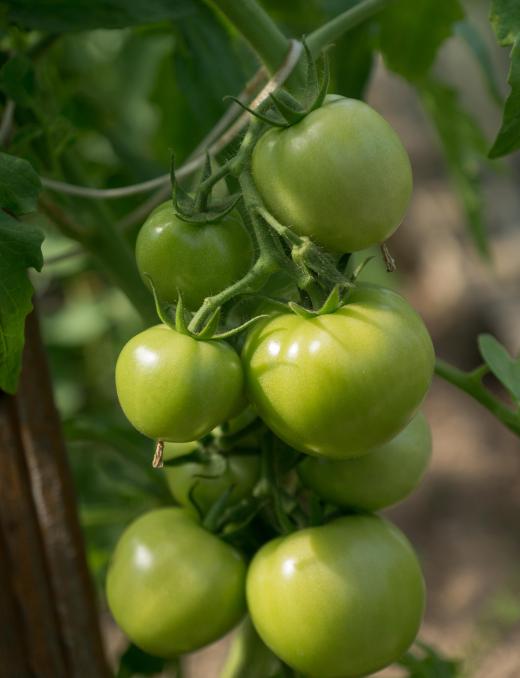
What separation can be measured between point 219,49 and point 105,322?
1314 millimetres

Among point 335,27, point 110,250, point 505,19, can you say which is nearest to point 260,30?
point 335,27

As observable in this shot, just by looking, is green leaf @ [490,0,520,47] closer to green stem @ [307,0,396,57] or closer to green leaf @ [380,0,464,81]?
green stem @ [307,0,396,57]

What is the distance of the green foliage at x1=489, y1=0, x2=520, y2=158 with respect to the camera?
61 centimetres

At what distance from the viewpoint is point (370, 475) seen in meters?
0.69

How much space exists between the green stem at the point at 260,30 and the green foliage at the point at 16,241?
6.6 inches

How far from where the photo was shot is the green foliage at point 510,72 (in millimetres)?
612

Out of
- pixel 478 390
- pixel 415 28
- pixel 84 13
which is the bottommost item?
pixel 478 390

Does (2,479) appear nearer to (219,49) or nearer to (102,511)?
(102,511)

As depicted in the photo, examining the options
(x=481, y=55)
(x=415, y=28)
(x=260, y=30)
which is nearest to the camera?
(x=260, y=30)

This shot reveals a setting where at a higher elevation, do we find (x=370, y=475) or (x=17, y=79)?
(x=17, y=79)

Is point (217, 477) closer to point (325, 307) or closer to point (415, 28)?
point (325, 307)

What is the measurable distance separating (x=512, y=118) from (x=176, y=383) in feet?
0.87

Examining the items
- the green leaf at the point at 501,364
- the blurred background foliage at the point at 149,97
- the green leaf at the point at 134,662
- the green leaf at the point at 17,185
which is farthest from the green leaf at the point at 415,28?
the green leaf at the point at 134,662

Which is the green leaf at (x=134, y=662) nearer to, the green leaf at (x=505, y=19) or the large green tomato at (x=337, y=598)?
the large green tomato at (x=337, y=598)
